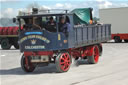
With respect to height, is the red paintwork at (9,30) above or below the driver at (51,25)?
below

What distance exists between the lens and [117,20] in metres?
35.0

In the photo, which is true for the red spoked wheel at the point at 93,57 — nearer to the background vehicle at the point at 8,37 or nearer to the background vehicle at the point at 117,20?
the background vehicle at the point at 8,37

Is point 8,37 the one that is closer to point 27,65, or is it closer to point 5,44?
point 5,44

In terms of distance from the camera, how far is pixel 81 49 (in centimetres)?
1493

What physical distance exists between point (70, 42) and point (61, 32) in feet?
2.39

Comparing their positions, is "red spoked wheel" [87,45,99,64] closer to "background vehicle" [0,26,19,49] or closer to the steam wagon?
the steam wagon

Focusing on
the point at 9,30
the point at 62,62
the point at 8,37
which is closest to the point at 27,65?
the point at 62,62

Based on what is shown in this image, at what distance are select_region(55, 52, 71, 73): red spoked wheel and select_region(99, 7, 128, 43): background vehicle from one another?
21894mm

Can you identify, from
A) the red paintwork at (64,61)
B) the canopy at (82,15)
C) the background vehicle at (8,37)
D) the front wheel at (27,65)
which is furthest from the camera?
the background vehicle at (8,37)

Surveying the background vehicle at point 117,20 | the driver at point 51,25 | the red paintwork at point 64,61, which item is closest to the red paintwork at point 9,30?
the background vehicle at point 117,20

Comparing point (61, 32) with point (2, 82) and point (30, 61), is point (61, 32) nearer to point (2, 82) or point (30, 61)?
point (30, 61)

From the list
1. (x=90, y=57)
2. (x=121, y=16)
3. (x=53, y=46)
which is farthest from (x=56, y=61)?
(x=121, y=16)

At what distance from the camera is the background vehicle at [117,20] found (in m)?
34.0

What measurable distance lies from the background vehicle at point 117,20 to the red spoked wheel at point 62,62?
2189 centimetres
